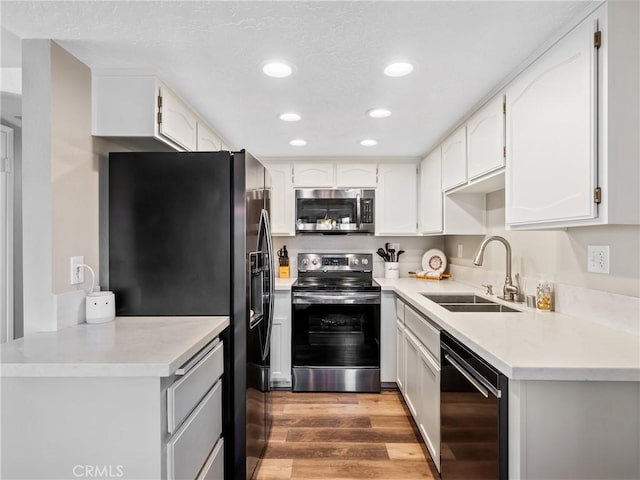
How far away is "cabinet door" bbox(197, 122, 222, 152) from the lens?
A: 7.77 ft

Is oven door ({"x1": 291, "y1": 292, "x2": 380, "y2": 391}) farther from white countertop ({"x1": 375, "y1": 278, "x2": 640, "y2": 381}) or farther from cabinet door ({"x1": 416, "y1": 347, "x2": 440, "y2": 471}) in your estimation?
white countertop ({"x1": 375, "y1": 278, "x2": 640, "y2": 381})

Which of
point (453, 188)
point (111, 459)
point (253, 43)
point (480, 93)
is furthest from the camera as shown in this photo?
point (453, 188)

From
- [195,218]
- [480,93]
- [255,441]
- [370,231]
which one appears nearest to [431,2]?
[480,93]

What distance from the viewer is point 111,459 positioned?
112 cm

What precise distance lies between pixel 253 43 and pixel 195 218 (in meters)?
0.84

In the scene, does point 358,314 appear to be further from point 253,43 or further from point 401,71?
point 253,43

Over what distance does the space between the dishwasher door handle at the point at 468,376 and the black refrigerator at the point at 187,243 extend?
39.1 inches

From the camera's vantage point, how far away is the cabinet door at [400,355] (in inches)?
111

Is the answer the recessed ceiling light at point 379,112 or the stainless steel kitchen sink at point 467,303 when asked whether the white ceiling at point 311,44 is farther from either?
the stainless steel kitchen sink at point 467,303

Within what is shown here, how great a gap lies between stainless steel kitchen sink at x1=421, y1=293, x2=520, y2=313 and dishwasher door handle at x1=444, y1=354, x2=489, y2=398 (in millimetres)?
586

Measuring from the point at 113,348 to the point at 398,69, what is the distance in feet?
5.51

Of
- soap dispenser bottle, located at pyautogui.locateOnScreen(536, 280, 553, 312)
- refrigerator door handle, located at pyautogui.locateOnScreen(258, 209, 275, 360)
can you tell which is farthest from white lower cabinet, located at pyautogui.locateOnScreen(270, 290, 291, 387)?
soap dispenser bottle, located at pyautogui.locateOnScreen(536, 280, 553, 312)

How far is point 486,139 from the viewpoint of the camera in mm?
2000

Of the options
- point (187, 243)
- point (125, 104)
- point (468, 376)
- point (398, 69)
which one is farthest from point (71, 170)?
point (468, 376)
